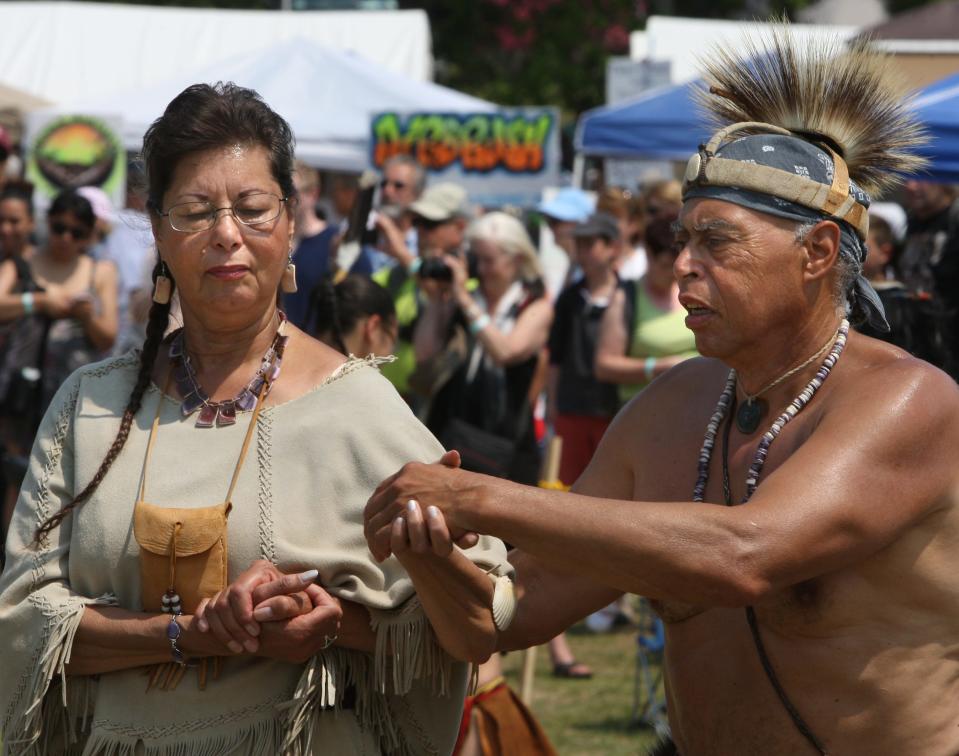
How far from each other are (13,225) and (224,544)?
5.91 m

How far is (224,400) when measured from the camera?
310cm

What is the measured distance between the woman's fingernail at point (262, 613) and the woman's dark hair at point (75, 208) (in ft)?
19.1

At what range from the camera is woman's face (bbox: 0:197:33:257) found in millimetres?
8297

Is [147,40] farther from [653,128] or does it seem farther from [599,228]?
[599,228]

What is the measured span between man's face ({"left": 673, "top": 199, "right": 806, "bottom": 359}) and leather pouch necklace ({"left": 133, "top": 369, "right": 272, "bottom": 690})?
983 mm

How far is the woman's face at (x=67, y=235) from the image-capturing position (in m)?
8.16

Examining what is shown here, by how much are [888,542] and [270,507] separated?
3.94 feet

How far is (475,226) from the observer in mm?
7656

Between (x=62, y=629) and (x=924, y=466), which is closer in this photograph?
(x=924, y=466)

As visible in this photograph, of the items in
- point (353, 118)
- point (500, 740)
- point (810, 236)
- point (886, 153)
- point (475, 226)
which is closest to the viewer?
point (810, 236)

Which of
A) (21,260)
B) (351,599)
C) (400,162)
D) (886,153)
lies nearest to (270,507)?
(351,599)

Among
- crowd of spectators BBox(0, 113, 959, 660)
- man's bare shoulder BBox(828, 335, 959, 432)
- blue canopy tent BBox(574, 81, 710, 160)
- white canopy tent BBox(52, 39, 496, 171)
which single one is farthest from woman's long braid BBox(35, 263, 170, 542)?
Answer: white canopy tent BBox(52, 39, 496, 171)

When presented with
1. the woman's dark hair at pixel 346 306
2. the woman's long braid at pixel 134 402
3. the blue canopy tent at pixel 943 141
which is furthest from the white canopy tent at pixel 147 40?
the woman's long braid at pixel 134 402

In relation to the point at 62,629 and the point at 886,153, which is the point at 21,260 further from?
the point at 886,153
